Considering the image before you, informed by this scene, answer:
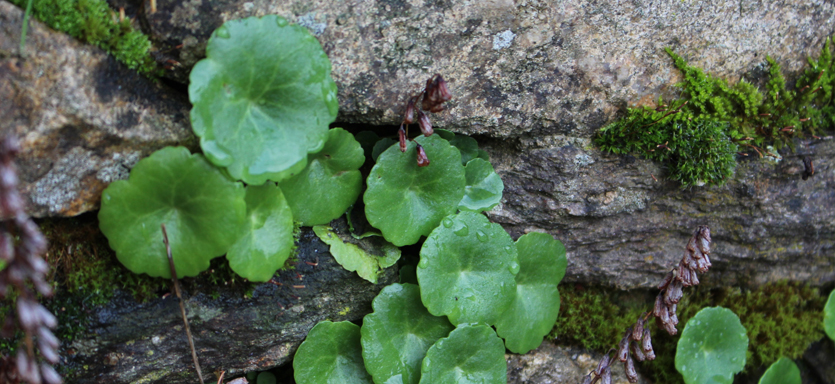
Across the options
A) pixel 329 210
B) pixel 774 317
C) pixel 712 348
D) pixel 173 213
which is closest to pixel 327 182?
pixel 329 210

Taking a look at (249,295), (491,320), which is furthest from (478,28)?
(249,295)

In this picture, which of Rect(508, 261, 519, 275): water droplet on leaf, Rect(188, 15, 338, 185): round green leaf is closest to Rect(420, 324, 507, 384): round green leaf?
Rect(508, 261, 519, 275): water droplet on leaf

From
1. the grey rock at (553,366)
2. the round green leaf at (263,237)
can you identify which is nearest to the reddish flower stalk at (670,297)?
the grey rock at (553,366)

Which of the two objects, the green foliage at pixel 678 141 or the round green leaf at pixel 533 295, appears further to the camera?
the round green leaf at pixel 533 295

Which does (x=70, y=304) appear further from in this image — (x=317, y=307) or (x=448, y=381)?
(x=448, y=381)

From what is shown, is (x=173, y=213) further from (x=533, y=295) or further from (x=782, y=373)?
(x=782, y=373)

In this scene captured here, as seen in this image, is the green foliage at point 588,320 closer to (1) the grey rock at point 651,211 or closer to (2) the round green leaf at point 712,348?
(1) the grey rock at point 651,211
